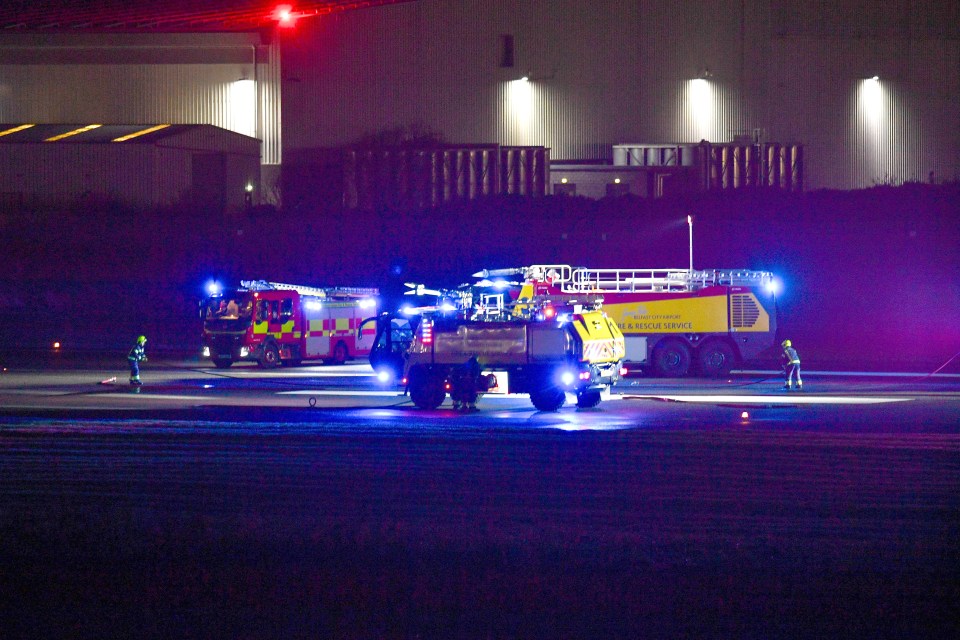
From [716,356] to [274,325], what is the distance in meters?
11.5

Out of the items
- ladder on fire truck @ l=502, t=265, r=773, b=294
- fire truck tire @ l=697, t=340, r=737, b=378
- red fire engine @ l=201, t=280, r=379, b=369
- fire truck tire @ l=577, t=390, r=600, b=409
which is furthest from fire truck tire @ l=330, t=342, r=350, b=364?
fire truck tire @ l=577, t=390, r=600, b=409

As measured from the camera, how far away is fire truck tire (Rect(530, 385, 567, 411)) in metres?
19.8

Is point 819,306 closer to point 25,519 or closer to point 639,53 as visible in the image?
point 639,53

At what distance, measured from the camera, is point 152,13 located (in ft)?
166

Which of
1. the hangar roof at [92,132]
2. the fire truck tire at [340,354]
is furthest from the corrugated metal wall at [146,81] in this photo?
the fire truck tire at [340,354]

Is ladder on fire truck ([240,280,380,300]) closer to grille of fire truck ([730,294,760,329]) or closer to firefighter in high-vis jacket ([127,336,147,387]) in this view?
firefighter in high-vis jacket ([127,336,147,387])

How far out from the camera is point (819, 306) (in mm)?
38906

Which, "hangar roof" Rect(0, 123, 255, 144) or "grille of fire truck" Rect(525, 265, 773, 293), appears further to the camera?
"hangar roof" Rect(0, 123, 255, 144)

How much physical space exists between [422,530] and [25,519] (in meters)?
3.37

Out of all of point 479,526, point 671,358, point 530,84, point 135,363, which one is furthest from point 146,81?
point 479,526

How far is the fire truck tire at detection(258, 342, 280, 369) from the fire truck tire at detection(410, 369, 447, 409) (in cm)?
1219

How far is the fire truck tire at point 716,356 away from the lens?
28.7 m

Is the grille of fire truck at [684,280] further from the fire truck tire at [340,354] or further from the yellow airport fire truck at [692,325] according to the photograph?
the fire truck tire at [340,354]

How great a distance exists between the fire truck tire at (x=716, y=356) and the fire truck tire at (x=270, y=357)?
36.2 ft
